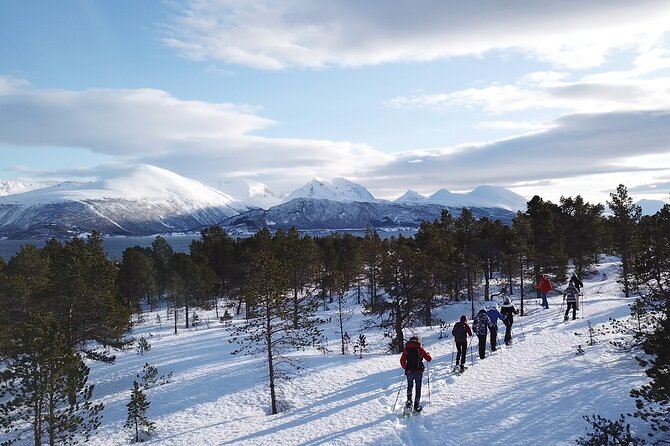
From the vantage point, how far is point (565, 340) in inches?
816

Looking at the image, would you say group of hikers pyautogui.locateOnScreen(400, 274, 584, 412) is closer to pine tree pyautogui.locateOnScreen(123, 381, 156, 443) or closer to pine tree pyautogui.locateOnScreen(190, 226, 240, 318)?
pine tree pyautogui.locateOnScreen(123, 381, 156, 443)

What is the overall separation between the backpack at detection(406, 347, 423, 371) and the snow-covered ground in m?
1.37

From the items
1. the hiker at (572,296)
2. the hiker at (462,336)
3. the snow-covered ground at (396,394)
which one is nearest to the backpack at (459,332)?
the hiker at (462,336)

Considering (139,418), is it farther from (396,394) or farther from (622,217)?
(622,217)

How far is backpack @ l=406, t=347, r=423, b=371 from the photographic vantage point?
1396 cm

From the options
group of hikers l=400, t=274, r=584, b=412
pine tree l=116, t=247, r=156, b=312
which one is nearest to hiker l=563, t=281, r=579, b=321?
group of hikers l=400, t=274, r=584, b=412

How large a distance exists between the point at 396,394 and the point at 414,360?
285cm

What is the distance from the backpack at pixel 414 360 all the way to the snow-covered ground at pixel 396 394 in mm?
1372

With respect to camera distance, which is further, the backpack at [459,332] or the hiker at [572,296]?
the hiker at [572,296]

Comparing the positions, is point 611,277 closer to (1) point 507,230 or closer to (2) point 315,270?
(1) point 507,230

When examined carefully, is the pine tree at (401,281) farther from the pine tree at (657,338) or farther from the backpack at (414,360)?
the pine tree at (657,338)

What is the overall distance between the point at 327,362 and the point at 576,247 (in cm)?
3868

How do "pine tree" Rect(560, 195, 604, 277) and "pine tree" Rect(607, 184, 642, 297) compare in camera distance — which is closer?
"pine tree" Rect(607, 184, 642, 297)

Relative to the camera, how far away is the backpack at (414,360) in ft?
45.8
